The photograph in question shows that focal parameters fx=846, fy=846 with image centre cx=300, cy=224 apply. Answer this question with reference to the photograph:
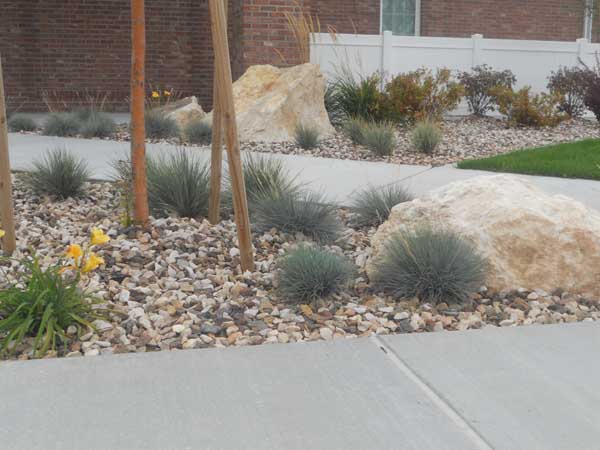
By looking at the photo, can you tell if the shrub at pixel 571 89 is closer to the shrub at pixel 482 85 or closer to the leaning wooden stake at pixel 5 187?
the shrub at pixel 482 85

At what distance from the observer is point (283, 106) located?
11.7 metres

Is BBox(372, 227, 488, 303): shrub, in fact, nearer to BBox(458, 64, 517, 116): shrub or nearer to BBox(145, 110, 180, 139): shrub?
BBox(145, 110, 180, 139): shrub

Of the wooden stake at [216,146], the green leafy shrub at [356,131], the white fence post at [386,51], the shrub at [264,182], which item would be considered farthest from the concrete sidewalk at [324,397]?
the white fence post at [386,51]

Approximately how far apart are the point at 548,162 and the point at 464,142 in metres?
2.42

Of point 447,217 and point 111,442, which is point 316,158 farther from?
point 111,442

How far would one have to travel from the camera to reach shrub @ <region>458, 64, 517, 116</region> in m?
14.9

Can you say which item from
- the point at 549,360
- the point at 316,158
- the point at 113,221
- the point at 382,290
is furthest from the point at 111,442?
the point at 316,158

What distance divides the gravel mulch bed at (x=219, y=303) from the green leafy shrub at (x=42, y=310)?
0.24 ft

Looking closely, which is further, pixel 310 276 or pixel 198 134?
pixel 198 134

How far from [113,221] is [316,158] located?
3.81 m

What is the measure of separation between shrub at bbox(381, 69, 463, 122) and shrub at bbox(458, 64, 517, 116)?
152 centimetres

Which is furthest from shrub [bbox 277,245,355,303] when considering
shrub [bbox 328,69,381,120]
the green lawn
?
shrub [bbox 328,69,381,120]

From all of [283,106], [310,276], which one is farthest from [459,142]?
[310,276]

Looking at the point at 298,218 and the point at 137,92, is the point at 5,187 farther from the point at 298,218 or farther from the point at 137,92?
the point at 298,218
